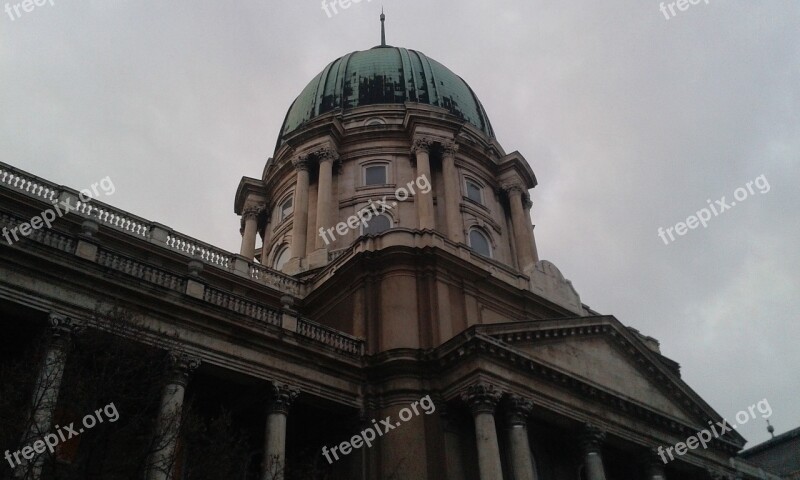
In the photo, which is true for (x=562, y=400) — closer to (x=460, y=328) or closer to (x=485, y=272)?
(x=460, y=328)

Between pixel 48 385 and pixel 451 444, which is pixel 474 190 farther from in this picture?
pixel 48 385

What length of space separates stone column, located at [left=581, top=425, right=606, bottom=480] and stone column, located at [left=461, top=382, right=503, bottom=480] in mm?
3900

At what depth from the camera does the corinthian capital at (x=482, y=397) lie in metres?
21.5

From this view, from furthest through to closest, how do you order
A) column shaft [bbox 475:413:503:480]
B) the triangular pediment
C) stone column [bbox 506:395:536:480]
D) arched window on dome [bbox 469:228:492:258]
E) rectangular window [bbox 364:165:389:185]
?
1. rectangular window [bbox 364:165:389:185]
2. arched window on dome [bbox 469:228:492:258]
3. the triangular pediment
4. stone column [bbox 506:395:536:480]
5. column shaft [bbox 475:413:503:480]

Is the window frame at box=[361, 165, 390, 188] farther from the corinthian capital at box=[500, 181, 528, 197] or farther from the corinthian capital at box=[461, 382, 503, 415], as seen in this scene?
the corinthian capital at box=[461, 382, 503, 415]

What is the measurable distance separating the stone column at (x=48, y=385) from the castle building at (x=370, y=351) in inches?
2.9

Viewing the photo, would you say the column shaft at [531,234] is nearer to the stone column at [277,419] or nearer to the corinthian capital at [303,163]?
the corinthian capital at [303,163]

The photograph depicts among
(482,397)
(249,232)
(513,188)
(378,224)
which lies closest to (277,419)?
(482,397)

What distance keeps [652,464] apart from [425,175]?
19.4 m

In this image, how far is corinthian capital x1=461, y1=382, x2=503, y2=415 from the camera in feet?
70.5

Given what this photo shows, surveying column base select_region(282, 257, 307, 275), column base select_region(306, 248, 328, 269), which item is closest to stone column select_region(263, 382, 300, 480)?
column base select_region(306, 248, 328, 269)

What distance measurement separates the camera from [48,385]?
13.6 meters

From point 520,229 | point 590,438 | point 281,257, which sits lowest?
point 590,438

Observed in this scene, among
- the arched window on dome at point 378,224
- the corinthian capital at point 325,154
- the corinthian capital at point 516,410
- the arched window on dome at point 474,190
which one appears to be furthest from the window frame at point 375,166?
the corinthian capital at point 516,410
